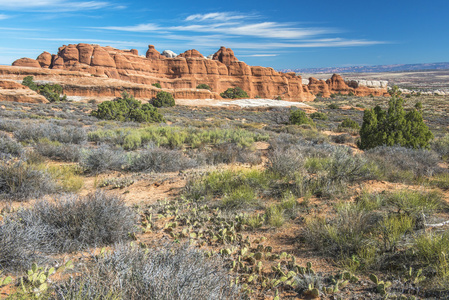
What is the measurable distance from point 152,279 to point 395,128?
39.7 ft

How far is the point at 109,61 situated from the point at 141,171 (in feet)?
219

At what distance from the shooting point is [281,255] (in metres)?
2.94

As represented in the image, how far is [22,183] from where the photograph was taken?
4473 mm

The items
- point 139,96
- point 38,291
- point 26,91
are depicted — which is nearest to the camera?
point 38,291

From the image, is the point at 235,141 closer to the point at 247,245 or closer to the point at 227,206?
the point at 227,206

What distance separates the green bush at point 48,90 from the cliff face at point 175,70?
925 inches

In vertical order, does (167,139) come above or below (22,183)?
above

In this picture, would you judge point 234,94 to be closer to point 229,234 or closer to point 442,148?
point 442,148

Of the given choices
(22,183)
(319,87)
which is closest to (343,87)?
(319,87)

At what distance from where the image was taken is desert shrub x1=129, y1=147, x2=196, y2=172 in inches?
276

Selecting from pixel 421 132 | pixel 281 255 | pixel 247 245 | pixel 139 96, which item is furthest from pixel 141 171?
pixel 139 96

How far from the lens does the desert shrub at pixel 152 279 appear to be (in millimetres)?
1745

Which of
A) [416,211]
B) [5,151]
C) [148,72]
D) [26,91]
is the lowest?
[416,211]

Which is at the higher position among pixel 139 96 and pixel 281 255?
pixel 139 96
